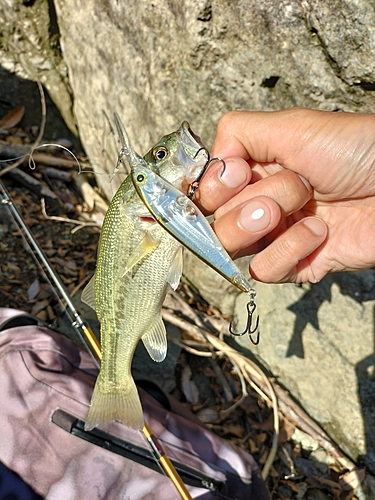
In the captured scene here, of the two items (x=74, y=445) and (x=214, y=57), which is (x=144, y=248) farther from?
(x=214, y=57)

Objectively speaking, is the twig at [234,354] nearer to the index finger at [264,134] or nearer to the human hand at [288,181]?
the human hand at [288,181]

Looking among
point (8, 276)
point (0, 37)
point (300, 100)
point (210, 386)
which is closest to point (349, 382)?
point (210, 386)

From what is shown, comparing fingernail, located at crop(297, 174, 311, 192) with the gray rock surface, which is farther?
the gray rock surface

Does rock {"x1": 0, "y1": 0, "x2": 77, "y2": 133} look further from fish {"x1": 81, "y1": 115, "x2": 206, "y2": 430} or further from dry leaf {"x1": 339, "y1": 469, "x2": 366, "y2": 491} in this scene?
dry leaf {"x1": 339, "y1": 469, "x2": 366, "y2": 491}

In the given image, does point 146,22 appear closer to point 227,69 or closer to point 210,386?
point 227,69

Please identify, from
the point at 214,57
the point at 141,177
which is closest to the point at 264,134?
the point at 141,177

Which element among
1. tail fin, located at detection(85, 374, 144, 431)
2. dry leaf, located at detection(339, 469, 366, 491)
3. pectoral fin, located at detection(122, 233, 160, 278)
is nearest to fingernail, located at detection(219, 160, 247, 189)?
pectoral fin, located at detection(122, 233, 160, 278)
